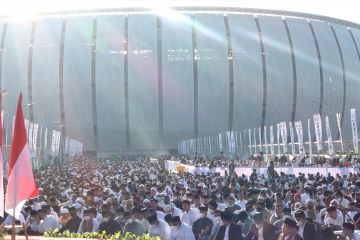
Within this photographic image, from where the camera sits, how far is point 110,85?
247 feet

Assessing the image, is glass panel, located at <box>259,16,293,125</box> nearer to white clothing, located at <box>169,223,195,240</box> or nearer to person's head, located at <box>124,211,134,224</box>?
person's head, located at <box>124,211,134,224</box>

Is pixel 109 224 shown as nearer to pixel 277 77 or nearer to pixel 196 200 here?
pixel 196 200

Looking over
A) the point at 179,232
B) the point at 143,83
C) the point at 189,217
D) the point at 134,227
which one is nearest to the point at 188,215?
the point at 189,217

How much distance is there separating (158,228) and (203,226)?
0.85 m

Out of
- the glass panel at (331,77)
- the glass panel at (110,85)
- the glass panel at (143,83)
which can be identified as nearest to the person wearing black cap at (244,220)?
the glass panel at (143,83)

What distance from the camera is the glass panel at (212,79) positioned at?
75.5 metres

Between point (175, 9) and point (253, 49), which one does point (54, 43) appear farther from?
point (253, 49)

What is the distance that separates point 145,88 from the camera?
7531 cm

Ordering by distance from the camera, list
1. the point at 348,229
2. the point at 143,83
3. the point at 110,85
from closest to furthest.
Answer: the point at 348,229 → the point at 110,85 → the point at 143,83

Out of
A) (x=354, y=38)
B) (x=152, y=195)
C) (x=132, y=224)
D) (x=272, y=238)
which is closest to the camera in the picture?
(x=272, y=238)

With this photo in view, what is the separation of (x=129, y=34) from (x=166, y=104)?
378 inches

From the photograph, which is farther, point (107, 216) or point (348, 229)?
point (107, 216)

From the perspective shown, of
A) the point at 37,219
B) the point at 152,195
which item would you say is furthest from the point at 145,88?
the point at 37,219

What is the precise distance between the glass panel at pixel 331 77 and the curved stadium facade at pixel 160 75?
20 cm
